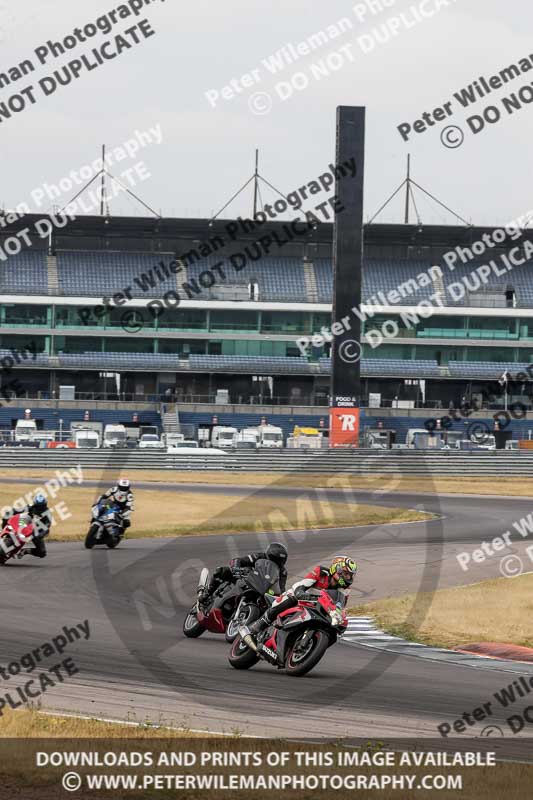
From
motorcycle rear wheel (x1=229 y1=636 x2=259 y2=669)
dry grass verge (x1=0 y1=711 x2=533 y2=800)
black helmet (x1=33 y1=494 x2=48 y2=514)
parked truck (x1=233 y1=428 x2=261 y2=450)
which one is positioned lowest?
parked truck (x1=233 y1=428 x2=261 y2=450)

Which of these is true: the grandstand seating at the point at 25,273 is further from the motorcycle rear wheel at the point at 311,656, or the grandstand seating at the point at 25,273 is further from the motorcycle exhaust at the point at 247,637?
the motorcycle rear wheel at the point at 311,656

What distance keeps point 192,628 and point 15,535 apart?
845cm

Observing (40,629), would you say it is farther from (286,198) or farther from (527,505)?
(286,198)

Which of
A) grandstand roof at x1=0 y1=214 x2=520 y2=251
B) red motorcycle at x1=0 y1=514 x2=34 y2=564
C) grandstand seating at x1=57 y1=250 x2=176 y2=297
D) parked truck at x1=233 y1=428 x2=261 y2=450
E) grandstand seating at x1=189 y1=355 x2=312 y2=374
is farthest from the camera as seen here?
grandstand roof at x1=0 y1=214 x2=520 y2=251

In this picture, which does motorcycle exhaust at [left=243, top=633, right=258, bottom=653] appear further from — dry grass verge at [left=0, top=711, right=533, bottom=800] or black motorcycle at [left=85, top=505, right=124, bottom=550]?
black motorcycle at [left=85, top=505, right=124, bottom=550]

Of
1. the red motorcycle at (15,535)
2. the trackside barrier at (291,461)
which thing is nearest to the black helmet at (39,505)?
the red motorcycle at (15,535)

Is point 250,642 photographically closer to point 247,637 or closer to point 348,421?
point 247,637

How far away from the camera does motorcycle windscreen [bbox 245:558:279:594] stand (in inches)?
577

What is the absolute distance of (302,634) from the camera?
13.5 m

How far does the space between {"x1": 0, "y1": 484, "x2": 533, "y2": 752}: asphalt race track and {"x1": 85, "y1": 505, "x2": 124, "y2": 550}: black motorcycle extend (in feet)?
1.12

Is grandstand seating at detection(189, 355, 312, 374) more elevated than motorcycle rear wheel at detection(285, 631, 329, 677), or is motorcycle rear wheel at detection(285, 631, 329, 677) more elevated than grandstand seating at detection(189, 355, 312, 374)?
grandstand seating at detection(189, 355, 312, 374)

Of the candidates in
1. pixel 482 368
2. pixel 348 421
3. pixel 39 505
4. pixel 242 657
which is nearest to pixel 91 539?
pixel 39 505

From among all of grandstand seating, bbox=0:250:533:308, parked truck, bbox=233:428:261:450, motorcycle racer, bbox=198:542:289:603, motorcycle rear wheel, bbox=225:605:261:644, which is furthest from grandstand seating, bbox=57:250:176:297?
motorcycle rear wheel, bbox=225:605:261:644

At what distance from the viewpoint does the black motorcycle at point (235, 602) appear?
1466 centimetres
